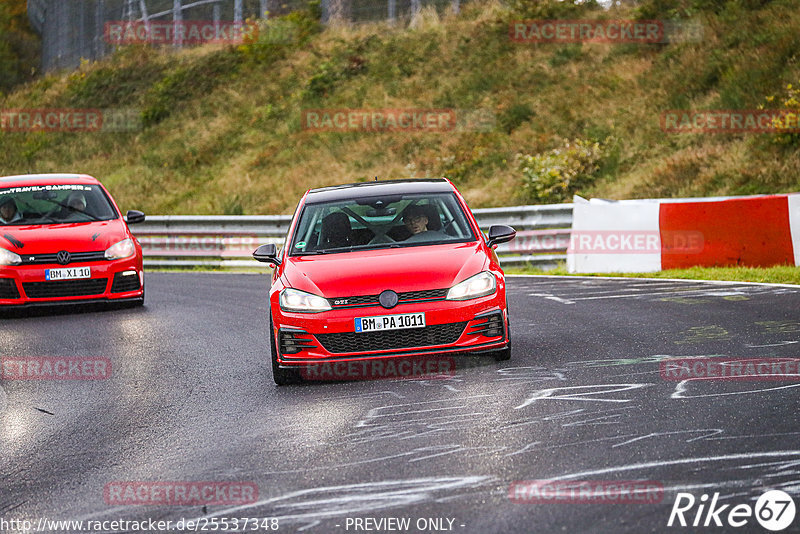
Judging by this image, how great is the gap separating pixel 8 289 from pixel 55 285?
1.88 feet

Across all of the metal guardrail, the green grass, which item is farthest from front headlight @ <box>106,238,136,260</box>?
the green grass

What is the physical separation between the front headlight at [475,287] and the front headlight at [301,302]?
3.03 feet

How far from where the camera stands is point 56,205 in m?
15.0

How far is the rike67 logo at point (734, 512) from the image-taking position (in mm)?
4613

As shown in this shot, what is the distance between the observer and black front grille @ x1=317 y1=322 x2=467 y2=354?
8.37 meters

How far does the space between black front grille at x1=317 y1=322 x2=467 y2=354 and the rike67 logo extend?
11.8 feet

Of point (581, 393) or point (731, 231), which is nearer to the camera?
point (581, 393)

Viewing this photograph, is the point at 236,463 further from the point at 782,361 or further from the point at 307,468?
the point at 782,361

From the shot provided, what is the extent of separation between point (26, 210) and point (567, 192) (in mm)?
13217

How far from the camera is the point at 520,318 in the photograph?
12.0m
